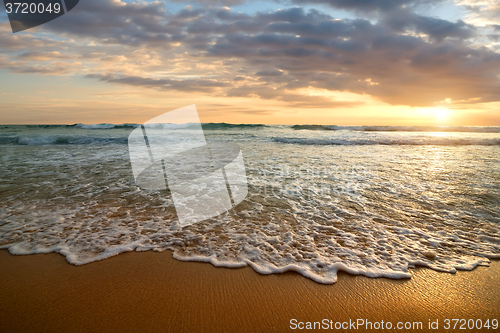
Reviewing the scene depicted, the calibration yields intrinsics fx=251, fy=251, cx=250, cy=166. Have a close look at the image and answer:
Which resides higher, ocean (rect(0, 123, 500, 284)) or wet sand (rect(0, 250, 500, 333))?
ocean (rect(0, 123, 500, 284))

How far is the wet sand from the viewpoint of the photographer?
1976mm

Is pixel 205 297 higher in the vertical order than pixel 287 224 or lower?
lower

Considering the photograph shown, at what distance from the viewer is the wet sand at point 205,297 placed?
1.98 meters

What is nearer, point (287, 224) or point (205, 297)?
point (205, 297)

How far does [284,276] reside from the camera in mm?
2584

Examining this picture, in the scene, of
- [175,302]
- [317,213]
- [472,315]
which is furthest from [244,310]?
[317,213]

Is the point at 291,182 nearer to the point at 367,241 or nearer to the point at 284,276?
the point at 367,241

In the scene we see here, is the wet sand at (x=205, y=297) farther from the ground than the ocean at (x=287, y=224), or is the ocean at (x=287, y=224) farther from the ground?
the ocean at (x=287, y=224)

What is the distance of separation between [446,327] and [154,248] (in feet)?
9.76

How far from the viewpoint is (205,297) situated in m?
2.26

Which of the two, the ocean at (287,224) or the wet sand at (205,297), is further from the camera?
the ocean at (287,224)

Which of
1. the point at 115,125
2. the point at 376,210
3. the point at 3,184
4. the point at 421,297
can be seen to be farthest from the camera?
the point at 115,125

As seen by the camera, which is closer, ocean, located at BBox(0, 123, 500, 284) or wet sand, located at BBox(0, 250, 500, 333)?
wet sand, located at BBox(0, 250, 500, 333)

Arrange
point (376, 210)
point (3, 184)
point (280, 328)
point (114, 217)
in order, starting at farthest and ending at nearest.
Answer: point (3, 184)
point (376, 210)
point (114, 217)
point (280, 328)
